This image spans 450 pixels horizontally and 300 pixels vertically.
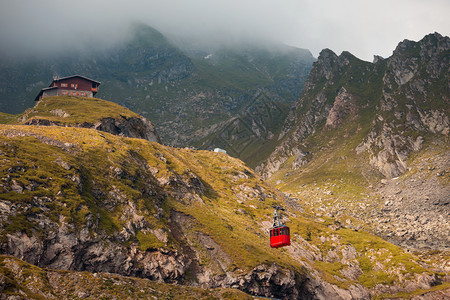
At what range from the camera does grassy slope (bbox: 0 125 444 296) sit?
10875 centimetres

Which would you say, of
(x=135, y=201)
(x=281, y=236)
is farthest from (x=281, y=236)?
(x=135, y=201)

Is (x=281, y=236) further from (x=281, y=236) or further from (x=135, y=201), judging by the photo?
(x=135, y=201)

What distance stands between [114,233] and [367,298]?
113 metres

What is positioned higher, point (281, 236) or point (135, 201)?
point (135, 201)

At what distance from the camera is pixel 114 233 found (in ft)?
377

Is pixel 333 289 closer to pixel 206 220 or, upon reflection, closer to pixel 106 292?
pixel 206 220

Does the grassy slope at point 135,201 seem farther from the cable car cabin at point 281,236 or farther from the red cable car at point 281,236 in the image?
the cable car cabin at point 281,236

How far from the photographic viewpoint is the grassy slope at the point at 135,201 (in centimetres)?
10875

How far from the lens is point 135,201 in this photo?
438 feet

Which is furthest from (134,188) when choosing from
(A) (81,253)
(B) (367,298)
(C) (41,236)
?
(B) (367,298)

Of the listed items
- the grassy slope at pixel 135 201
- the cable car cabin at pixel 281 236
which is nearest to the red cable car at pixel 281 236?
the cable car cabin at pixel 281 236

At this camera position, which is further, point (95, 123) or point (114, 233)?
point (95, 123)

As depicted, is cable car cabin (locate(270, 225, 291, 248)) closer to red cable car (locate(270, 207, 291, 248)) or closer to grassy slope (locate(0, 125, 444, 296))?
red cable car (locate(270, 207, 291, 248))

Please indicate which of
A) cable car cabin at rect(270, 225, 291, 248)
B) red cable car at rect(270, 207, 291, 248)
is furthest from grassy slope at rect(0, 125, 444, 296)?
cable car cabin at rect(270, 225, 291, 248)
